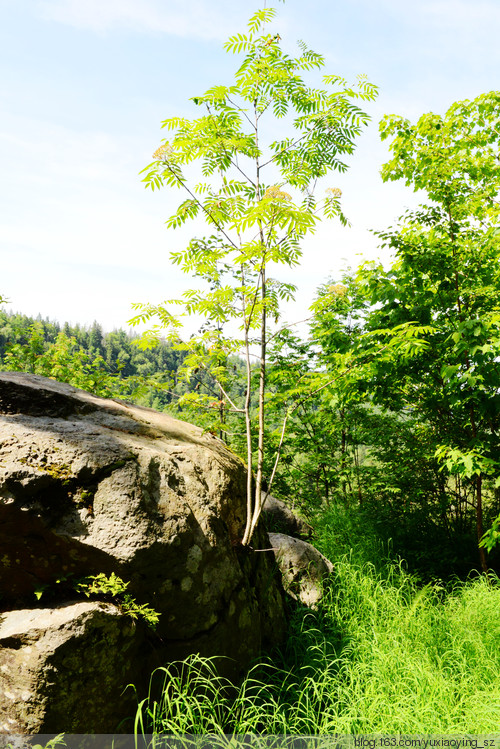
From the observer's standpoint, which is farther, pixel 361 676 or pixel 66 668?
pixel 361 676

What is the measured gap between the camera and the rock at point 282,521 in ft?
19.4

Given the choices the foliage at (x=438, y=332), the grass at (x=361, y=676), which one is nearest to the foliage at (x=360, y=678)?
the grass at (x=361, y=676)

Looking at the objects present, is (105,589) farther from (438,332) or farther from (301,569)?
(438,332)

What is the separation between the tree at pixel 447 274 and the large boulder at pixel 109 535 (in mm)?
2909

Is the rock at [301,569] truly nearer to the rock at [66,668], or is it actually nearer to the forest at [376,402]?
the forest at [376,402]

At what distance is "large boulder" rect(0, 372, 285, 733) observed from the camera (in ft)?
6.94

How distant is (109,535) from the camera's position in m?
2.24

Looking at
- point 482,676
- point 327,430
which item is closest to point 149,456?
point 482,676

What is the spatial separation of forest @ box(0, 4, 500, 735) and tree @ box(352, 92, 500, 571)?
3 centimetres

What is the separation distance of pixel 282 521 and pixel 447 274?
3963 mm

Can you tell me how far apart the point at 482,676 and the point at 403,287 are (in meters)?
3.72

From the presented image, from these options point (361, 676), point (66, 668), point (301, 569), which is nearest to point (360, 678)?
point (361, 676)

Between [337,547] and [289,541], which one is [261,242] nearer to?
[289,541]

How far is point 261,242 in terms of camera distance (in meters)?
3.55
